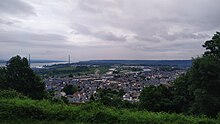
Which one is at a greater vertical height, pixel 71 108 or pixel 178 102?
pixel 71 108

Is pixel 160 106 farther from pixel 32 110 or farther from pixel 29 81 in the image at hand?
pixel 32 110

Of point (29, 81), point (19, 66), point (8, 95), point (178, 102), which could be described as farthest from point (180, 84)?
point (8, 95)

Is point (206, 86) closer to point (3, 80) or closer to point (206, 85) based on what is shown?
point (206, 85)

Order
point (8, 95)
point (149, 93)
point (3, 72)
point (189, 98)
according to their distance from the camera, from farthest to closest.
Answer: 1. point (3, 72)
2. point (149, 93)
3. point (189, 98)
4. point (8, 95)

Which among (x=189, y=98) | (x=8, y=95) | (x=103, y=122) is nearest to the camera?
(x=103, y=122)

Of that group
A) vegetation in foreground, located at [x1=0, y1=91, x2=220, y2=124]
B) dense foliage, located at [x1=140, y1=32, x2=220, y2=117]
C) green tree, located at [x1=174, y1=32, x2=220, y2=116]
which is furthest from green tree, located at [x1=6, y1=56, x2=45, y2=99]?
vegetation in foreground, located at [x1=0, y1=91, x2=220, y2=124]

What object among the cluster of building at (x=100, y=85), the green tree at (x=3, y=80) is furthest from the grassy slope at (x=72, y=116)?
the cluster of building at (x=100, y=85)

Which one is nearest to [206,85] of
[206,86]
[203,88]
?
[206,86]

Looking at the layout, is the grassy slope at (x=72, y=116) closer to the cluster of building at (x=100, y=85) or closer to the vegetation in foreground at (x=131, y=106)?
the vegetation in foreground at (x=131, y=106)
